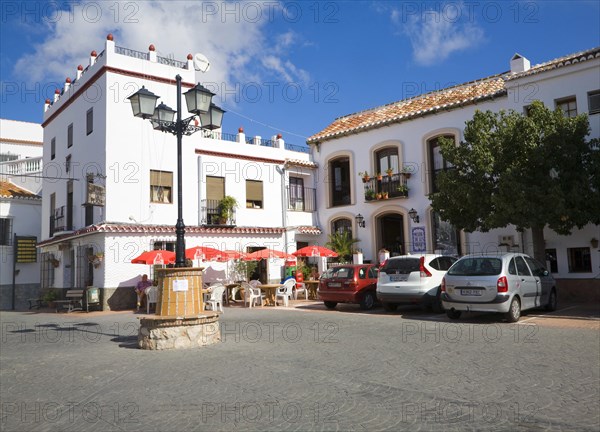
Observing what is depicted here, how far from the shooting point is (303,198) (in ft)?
86.5

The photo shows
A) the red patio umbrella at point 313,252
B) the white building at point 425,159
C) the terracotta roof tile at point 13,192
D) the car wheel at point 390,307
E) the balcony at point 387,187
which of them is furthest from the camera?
the terracotta roof tile at point 13,192

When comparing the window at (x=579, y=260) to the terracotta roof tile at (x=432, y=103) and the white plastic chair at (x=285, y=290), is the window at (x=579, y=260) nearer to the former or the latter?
the terracotta roof tile at (x=432, y=103)

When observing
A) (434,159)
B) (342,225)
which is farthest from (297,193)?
(434,159)

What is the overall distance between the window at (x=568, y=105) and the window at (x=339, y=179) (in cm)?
1046

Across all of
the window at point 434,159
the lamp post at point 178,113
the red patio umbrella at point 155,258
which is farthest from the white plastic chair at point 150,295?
the window at point 434,159

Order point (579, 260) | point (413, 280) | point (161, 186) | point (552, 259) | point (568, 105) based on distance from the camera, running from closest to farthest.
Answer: point (413, 280)
point (579, 260)
point (568, 105)
point (552, 259)
point (161, 186)

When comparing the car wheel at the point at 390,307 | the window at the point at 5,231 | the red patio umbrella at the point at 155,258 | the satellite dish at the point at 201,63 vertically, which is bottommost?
the car wheel at the point at 390,307

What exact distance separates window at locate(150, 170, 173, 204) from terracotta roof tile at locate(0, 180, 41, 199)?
1035 centimetres

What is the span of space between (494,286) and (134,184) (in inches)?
594

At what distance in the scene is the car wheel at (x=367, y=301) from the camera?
15774 mm

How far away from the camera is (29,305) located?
25422 millimetres

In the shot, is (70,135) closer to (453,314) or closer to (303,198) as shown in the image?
(303,198)

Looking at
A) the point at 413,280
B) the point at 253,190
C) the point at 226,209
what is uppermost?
the point at 253,190

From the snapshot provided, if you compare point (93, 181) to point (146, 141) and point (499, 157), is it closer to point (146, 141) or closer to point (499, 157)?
point (146, 141)
